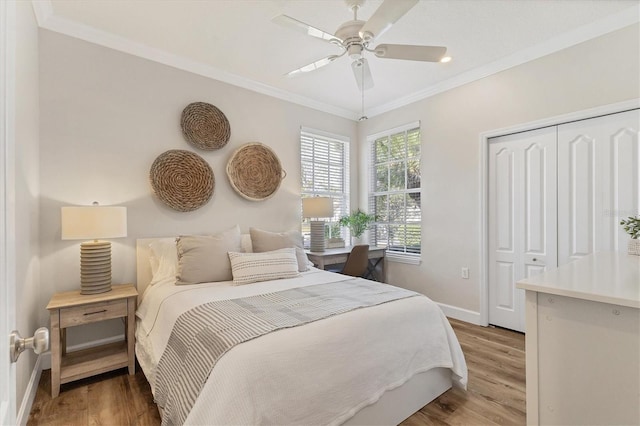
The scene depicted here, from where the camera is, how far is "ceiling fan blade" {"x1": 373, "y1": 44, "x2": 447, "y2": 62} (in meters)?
2.11

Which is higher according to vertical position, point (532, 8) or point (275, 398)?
point (532, 8)

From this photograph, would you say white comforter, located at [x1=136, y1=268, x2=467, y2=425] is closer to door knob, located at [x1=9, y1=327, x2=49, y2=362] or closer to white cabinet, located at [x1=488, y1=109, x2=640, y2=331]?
door knob, located at [x1=9, y1=327, x2=49, y2=362]

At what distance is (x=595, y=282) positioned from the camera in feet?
3.88

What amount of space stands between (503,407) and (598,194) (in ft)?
6.33

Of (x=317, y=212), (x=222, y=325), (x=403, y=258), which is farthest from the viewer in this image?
(x=403, y=258)

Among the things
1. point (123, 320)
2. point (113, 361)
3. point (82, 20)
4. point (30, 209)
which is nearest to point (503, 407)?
point (113, 361)

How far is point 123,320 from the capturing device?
2750mm

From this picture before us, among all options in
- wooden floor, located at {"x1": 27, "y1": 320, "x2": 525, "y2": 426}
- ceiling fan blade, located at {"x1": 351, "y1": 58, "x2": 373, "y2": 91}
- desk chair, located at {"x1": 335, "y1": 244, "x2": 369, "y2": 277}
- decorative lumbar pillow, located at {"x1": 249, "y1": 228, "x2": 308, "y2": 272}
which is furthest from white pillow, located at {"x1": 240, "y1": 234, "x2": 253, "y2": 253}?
ceiling fan blade, located at {"x1": 351, "y1": 58, "x2": 373, "y2": 91}

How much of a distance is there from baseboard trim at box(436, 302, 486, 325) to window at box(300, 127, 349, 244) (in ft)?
5.70

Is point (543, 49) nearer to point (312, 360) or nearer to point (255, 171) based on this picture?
point (255, 171)

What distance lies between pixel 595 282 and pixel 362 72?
6.50 ft

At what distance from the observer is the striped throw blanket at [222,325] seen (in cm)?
142

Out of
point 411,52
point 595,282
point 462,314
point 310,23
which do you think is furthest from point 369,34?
point 462,314

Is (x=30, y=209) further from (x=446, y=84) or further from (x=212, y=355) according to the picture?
(x=446, y=84)
